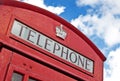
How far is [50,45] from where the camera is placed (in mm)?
9898

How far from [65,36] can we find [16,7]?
8.26 ft

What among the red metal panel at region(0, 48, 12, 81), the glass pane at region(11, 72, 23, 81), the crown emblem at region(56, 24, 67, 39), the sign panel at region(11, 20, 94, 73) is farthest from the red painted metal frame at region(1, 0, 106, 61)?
the glass pane at region(11, 72, 23, 81)

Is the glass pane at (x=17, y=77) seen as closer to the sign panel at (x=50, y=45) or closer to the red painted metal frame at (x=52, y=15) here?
the sign panel at (x=50, y=45)

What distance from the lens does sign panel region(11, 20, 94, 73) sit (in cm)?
923

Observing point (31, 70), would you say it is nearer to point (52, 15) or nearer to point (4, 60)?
point (4, 60)

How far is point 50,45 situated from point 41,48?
1.74 ft

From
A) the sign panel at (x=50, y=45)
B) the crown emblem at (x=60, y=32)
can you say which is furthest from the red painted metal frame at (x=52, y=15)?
the sign panel at (x=50, y=45)

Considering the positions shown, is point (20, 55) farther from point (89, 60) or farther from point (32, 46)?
point (89, 60)

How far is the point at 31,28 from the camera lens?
31.5ft

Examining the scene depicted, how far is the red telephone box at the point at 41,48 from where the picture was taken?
8.54 m

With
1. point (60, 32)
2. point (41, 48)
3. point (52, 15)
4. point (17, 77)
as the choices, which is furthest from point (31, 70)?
point (52, 15)

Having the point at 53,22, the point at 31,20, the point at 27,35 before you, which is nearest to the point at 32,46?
the point at 27,35

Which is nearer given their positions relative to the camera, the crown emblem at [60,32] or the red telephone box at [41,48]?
the red telephone box at [41,48]

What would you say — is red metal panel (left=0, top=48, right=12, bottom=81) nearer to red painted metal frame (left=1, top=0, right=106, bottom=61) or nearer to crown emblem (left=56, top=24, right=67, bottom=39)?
red painted metal frame (left=1, top=0, right=106, bottom=61)
